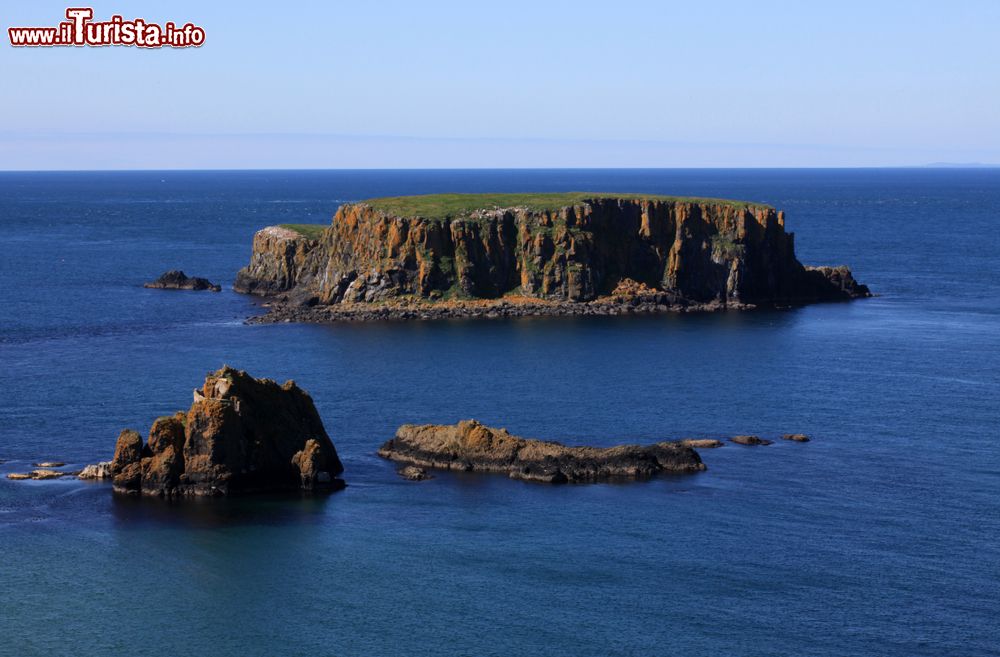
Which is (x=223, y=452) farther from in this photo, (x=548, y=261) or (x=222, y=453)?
(x=548, y=261)

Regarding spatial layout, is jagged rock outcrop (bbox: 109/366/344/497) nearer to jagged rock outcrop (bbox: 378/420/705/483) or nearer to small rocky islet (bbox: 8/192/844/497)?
jagged rock outcrop (bbox: 378/420/705/483)

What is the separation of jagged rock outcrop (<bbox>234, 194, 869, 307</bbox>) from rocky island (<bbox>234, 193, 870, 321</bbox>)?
179 mm

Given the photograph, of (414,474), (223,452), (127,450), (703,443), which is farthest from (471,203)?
(127,450)

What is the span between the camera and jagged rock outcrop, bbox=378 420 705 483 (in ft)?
324

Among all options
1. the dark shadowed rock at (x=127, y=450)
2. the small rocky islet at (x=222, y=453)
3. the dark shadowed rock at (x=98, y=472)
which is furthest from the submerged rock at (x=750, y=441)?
the dark shadowed rock at (x=98, y=472)

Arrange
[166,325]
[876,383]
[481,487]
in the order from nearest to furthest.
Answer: [481,487] → [876,383] → [166,325]

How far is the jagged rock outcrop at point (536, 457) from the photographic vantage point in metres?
98.9

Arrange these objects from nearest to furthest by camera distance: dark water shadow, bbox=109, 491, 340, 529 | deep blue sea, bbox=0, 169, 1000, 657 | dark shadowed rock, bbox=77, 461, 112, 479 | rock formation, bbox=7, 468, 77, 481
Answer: deep blue sea, bbox=0, 169, 1000, 657 → dark water shadow, bbox=109, 491, 340, 529 → rock formation, bbox=7, 468, 77, 481 → dark shadowed rock, bbox=77, 461, 112, 479

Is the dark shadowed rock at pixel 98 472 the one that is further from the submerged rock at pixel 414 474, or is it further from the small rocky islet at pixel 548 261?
the small rocky islet at pixel 548 261

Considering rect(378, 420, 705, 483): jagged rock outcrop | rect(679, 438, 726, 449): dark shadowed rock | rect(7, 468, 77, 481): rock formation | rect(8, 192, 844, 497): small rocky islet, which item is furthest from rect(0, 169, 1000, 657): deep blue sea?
rect(8, 192, 844, 497): small rocky islet

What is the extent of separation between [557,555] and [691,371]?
2344 inches

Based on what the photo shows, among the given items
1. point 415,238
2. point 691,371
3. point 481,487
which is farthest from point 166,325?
point 481,487

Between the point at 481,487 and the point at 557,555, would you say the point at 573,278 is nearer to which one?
the point at 481,487

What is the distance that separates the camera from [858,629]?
2781 inches
